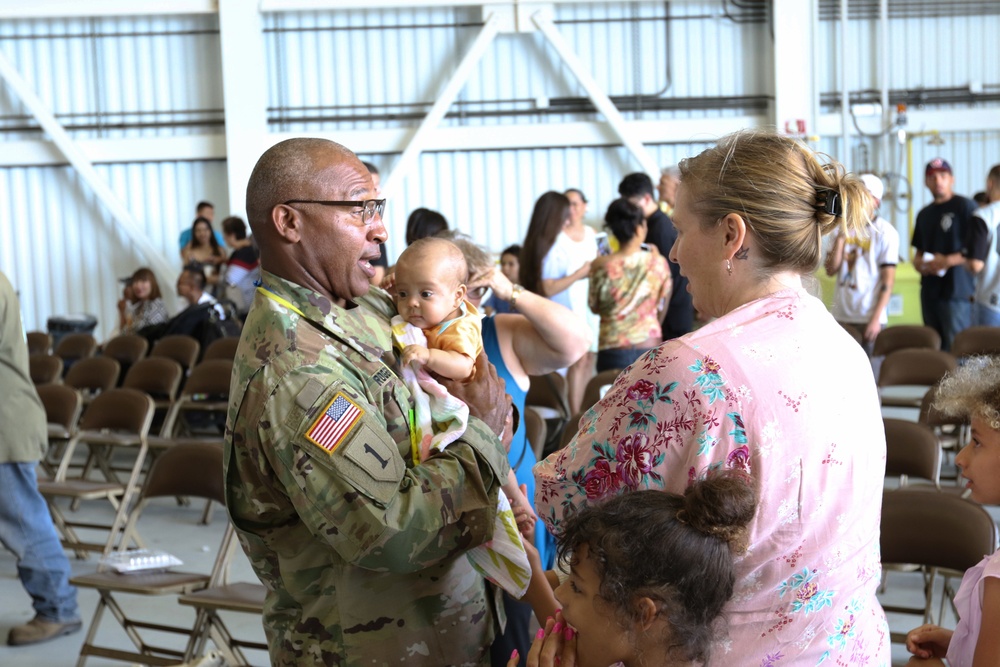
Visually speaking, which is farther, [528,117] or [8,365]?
[528,117]

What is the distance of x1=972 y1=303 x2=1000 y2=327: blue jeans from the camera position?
23.0ft

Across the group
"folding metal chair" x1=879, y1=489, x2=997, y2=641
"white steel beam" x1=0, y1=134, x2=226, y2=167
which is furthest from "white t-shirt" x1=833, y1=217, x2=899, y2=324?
"white steel beam" x1=0, y1=134, x2=226, y2=167

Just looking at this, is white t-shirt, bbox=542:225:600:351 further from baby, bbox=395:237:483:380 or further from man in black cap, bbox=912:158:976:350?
baby, bbox=395:237:483:380

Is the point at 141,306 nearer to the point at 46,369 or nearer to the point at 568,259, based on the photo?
the point at 46,369

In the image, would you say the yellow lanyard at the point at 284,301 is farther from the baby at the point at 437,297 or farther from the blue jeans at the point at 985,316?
the blue jeans at the point at 985,316

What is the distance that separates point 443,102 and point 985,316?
6.27 m

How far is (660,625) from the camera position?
1471 millimetres

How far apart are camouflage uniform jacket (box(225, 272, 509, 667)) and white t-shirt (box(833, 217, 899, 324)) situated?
16.8ft

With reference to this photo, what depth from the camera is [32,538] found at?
4227 millimetres

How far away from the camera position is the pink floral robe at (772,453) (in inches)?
56.3

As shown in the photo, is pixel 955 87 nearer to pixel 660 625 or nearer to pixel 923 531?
pixel 923 531

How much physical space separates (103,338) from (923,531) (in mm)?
10350

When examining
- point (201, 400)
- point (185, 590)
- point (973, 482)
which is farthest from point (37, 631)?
point (973, 482)

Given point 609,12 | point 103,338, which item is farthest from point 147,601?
point 609,12
